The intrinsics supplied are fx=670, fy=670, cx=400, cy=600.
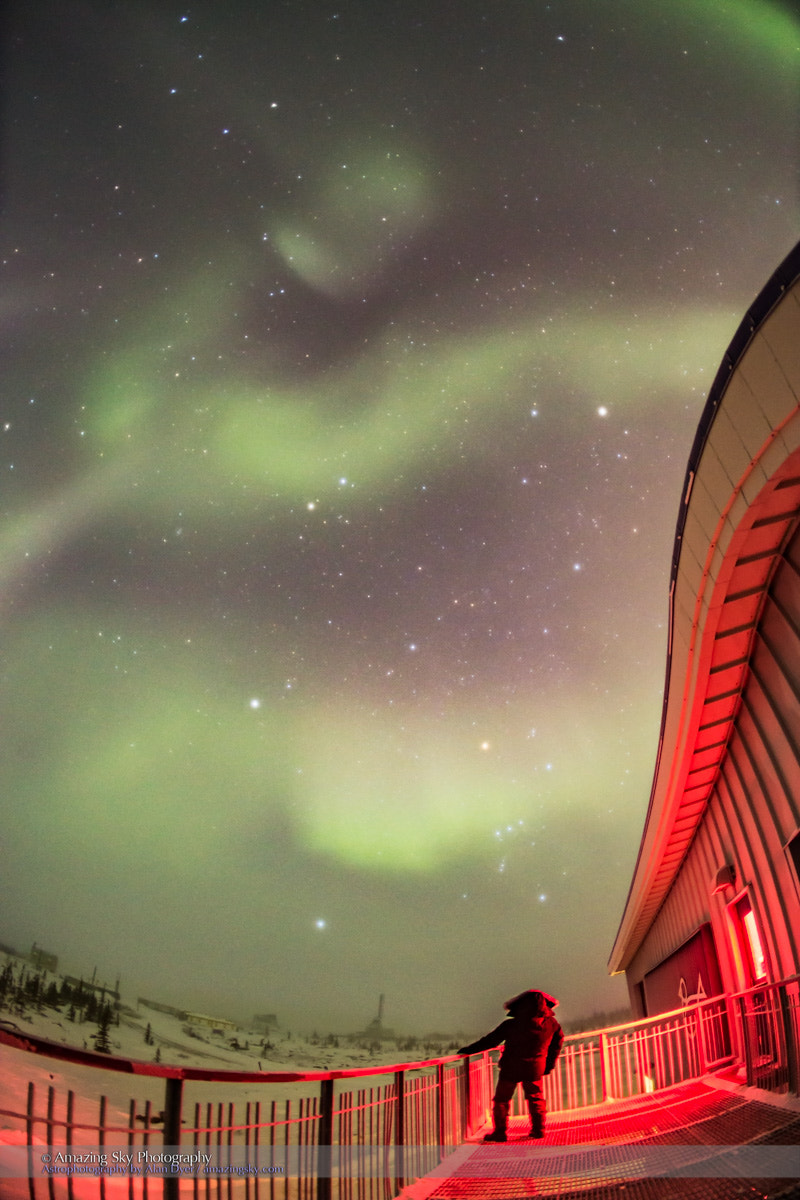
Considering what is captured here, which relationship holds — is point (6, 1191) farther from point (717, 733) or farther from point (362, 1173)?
point (717, 733)

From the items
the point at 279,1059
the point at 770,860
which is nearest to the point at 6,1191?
the point at 770,860

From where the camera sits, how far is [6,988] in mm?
104250

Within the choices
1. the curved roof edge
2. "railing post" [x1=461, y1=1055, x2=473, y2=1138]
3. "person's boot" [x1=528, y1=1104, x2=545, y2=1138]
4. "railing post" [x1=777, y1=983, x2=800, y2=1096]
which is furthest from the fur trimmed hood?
the curved roof edge

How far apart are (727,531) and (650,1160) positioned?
19.0ft

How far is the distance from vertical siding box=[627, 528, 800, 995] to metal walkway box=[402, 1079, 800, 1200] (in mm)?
2790

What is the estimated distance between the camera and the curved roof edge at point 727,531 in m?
5.96

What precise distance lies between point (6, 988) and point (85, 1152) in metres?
130

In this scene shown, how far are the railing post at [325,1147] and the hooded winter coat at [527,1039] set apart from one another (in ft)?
9.36

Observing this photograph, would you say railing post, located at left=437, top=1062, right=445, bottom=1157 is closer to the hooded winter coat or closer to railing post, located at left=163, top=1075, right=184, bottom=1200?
the hooded winter coat

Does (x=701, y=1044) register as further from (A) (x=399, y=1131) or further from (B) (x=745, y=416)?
(B) (x=745, y=416)

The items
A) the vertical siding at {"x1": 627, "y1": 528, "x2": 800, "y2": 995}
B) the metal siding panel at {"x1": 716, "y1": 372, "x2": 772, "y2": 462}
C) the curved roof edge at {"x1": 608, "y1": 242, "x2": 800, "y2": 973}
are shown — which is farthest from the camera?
the vertical siding at {"x1": 627, "y1": 528, "x2": 800, "y2": 995}

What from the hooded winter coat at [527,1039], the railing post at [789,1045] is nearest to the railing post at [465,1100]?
the hooded winter coat at [527,1039]

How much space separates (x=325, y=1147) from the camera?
168 inches

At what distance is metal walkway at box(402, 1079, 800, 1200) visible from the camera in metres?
4.15
